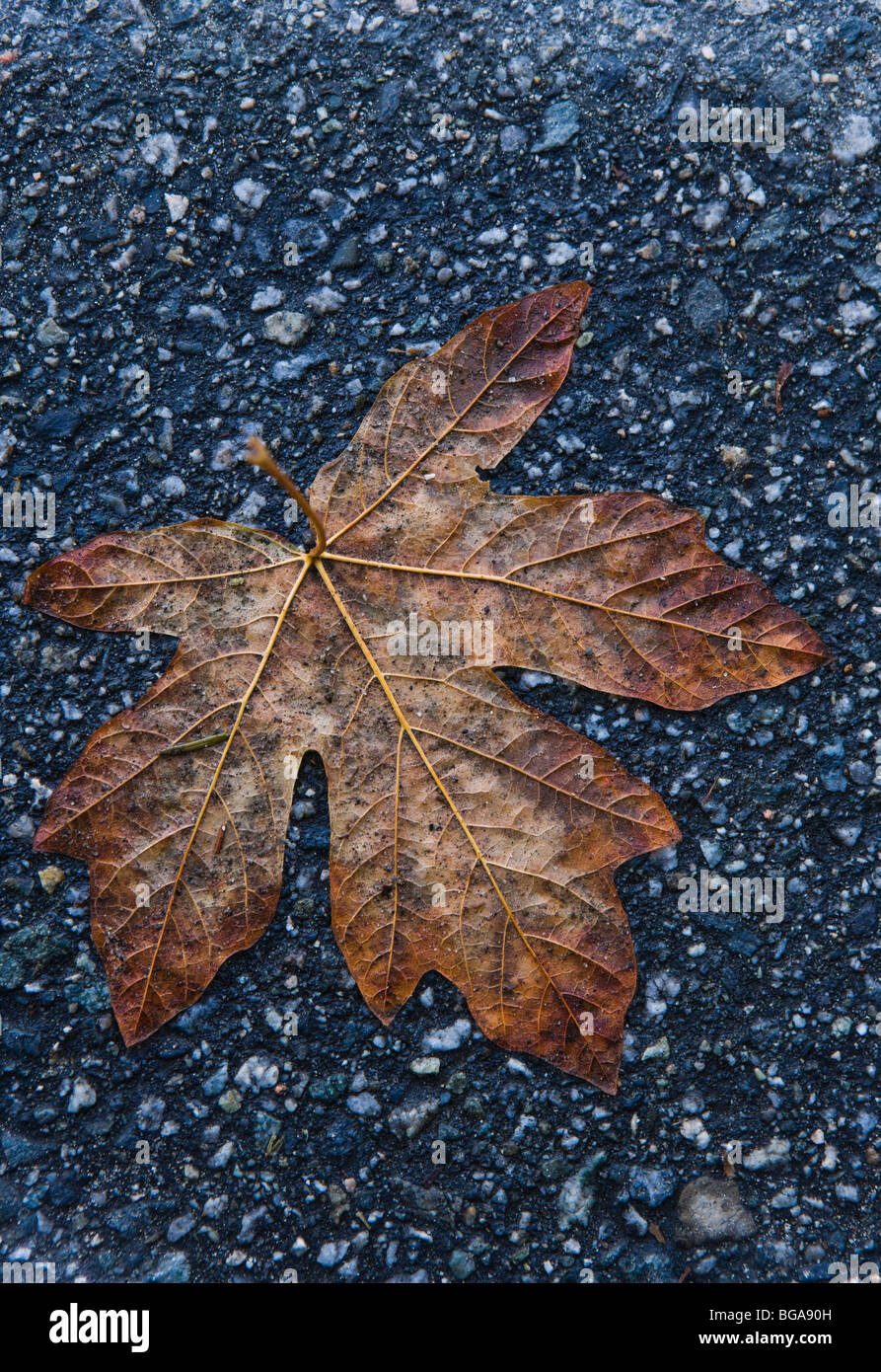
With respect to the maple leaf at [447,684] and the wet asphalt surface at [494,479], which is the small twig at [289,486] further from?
the wet asphalt surface at [494,479]

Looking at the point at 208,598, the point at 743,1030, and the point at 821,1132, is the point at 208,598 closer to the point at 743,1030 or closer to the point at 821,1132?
the point at 743,1030

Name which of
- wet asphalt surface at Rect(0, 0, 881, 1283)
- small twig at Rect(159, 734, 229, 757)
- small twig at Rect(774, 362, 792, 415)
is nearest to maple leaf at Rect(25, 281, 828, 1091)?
small twig at Rect(159, 734, 229, 757)

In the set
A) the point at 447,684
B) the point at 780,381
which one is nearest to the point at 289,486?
the point at 447,684

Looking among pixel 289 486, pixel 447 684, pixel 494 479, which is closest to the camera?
pixel 289 486

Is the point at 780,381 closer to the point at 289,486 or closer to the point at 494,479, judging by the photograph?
the point at 494,479

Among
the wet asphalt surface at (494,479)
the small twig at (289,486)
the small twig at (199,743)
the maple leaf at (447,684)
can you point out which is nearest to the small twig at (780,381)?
the wet asphalt surface at (494,479)

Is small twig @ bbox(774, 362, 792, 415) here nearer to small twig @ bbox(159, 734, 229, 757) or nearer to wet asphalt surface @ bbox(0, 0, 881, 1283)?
wet asphalt surface @ bbox(0, 0, 881, 1283)

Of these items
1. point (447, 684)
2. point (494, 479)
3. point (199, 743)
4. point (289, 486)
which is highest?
point (494, 479)

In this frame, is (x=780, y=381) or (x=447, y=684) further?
(x=780, y=381)
